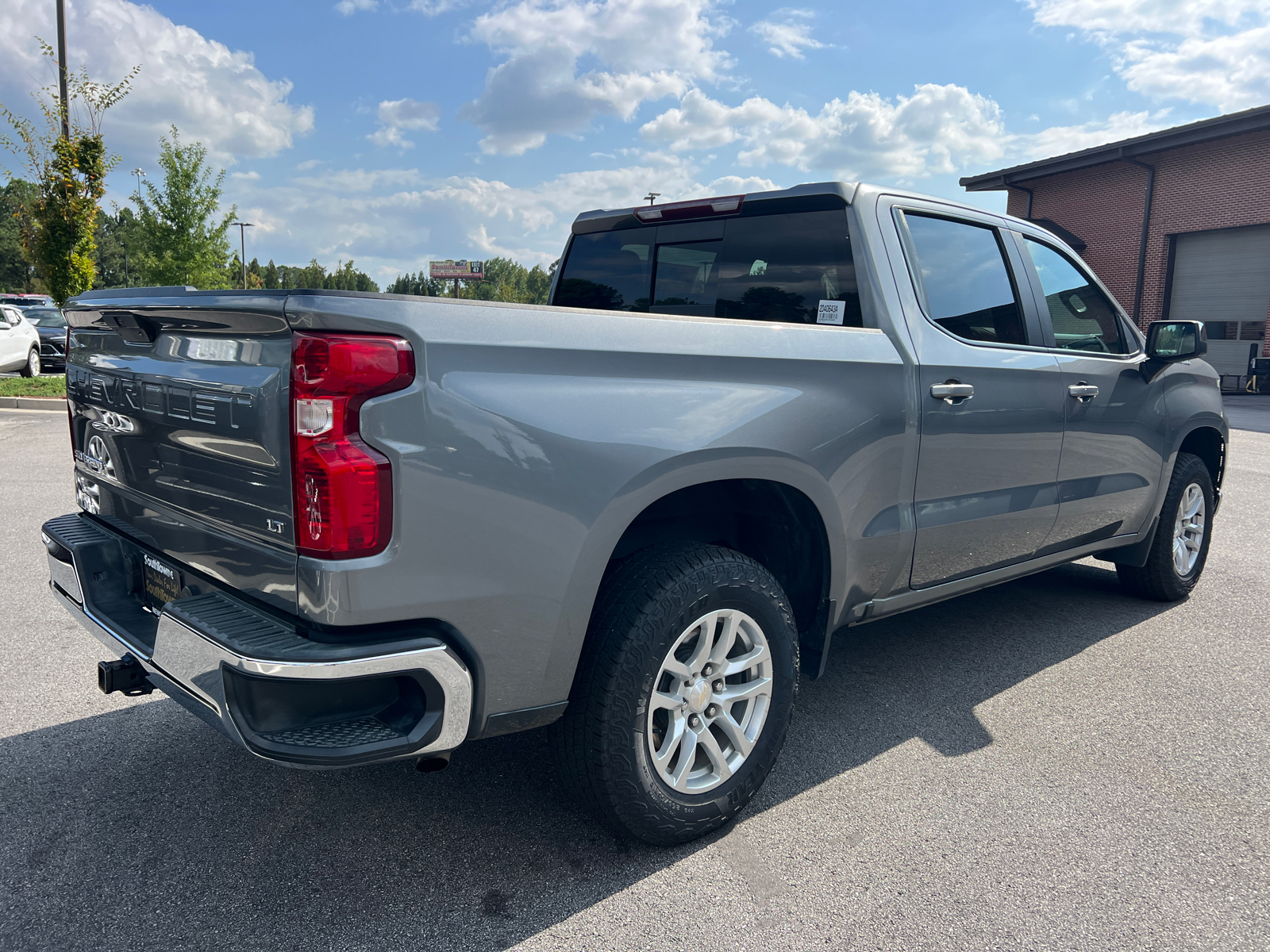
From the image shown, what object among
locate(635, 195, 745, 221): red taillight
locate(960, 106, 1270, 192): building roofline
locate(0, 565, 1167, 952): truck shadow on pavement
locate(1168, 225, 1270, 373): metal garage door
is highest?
locate(960, 106, 1270, 192): building roofline

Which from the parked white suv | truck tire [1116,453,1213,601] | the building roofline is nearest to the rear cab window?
truck tire [1116,453,1213,601]

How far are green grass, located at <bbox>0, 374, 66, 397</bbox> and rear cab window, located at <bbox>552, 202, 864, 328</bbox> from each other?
13.4m

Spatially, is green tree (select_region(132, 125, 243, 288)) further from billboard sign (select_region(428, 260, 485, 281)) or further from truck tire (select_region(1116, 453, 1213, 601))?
billboard sign (select_region(428, 260, 485, 281))

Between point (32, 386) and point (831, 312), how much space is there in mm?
16173

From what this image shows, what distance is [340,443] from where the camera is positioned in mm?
1923

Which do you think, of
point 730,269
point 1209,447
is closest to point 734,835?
point 730,269

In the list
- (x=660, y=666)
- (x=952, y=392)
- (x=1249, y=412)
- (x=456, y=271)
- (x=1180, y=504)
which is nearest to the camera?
(x=660, y=666)

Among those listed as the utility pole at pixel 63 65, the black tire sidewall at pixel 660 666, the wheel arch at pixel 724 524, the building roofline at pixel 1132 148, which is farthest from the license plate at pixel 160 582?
the building roofline at pixel 1132 148

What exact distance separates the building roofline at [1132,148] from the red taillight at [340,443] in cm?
2639

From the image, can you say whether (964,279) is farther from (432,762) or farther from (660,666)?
(432,762)

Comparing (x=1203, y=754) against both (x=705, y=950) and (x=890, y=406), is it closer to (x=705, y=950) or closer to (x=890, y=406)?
(x=890, y=406)

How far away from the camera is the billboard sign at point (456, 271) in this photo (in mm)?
119688

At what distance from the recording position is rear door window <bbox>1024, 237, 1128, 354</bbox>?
3.98 meters

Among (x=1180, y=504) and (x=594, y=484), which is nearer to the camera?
(x=594, y=484)
